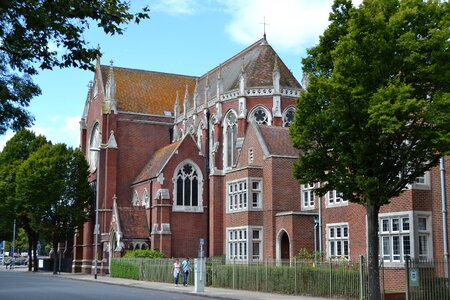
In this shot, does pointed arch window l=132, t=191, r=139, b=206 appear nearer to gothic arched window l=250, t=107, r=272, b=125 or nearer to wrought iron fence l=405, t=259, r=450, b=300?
gothic arched window l=250, t=107, r=272, b=125

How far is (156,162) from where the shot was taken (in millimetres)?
59250

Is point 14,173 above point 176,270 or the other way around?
above

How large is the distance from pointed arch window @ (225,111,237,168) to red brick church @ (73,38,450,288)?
0.30 feet

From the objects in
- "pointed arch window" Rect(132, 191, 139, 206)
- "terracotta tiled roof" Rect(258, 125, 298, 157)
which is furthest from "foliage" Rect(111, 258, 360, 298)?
"pointed arch window" Rect(132, 191, 139, 206)

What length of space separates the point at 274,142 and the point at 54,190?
24.8 meters

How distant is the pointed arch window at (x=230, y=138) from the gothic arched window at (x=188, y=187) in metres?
3.42

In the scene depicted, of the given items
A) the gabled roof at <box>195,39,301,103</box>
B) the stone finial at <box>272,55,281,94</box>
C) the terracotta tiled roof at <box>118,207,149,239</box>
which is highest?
the gabled roof at <box>195,39,301,103</box>

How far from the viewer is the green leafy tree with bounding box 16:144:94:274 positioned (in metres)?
55.8

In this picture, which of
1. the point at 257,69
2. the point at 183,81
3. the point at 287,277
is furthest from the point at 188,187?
the point at 287,277

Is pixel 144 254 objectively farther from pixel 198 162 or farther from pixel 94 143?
pixel 94 143

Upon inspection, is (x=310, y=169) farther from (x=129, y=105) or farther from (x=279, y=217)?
(x=129, y=105)

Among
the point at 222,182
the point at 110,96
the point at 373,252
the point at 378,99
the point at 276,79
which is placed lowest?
the point at 373,252

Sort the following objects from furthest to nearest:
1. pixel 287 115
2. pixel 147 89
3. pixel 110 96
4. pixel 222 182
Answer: pixel 147 89, pixel 110 96, pixel 287 115, pixel 222 182

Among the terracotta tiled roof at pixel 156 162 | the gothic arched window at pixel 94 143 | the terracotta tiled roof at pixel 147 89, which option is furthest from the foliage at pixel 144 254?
the terracotta tiled roof at pixel 147 89
